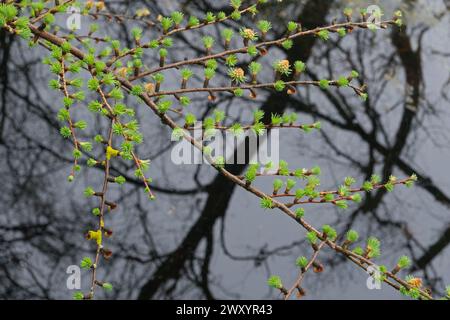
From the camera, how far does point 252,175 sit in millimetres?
1281

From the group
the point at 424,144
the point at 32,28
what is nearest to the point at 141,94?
the point at 32,28

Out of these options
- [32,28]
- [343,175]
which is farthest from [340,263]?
[32,28]

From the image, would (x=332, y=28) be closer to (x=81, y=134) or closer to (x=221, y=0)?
(x=81, y=134)

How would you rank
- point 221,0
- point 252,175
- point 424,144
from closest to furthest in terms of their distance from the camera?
point 252,175 < point 424,144 < point 221,0

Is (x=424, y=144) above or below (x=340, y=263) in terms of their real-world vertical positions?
above

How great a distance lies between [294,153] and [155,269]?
0.75 m

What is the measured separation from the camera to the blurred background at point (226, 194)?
1.86 meters

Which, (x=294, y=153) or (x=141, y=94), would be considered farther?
(x=294, y=153)

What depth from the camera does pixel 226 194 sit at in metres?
2.06

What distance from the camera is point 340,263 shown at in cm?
197

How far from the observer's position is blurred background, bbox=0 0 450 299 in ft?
6.11

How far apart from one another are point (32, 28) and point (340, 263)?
4.15ft
